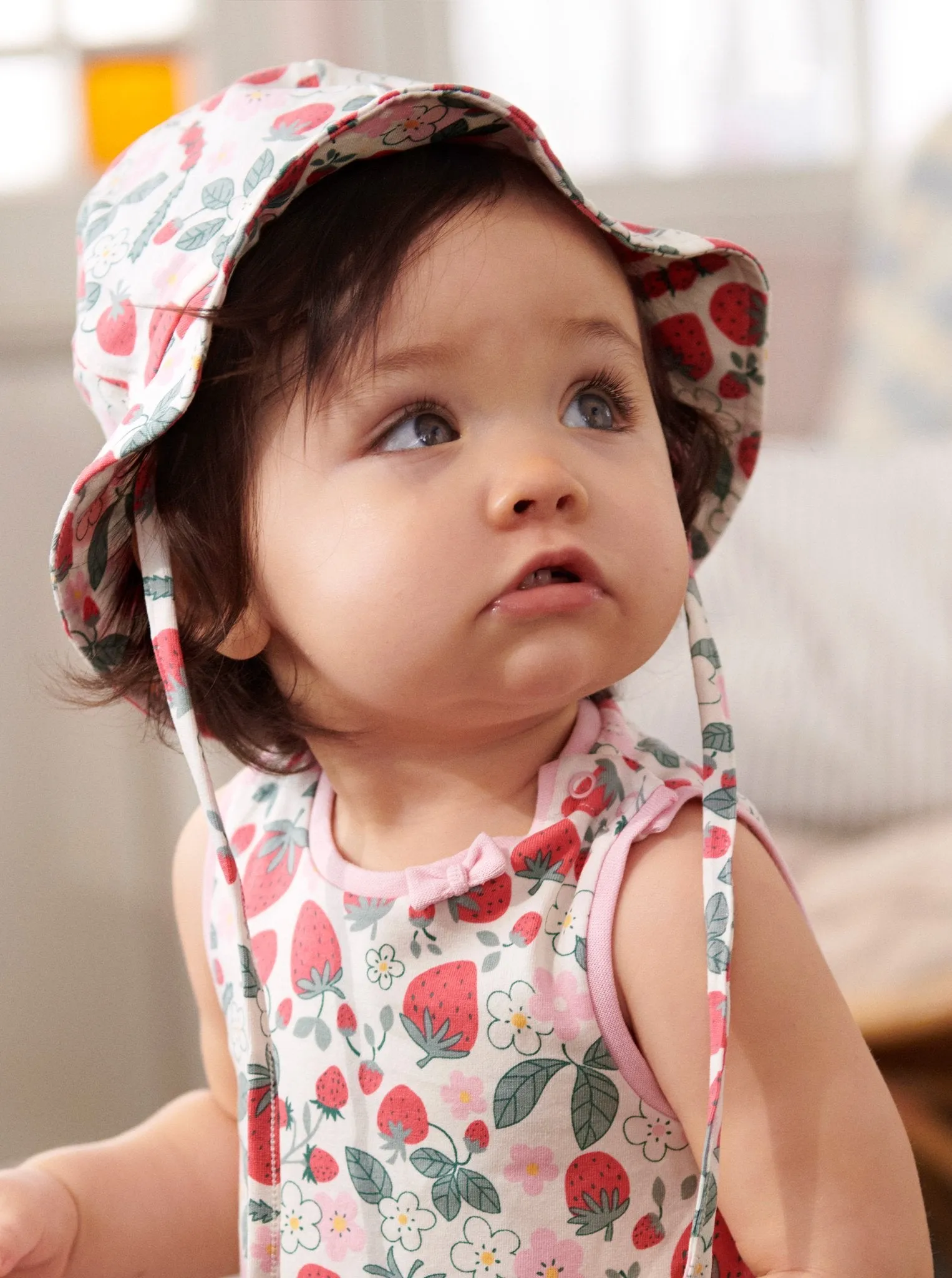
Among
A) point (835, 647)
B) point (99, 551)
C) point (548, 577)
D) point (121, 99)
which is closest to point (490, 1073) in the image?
point (548, 577)

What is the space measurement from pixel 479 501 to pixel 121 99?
134 cm

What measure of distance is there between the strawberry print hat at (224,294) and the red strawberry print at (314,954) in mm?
49

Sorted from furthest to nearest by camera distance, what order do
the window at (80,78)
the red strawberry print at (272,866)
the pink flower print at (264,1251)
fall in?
the window at (80,78)
the red strawberry print at (272,866)
the pink flower print at (264,1251)

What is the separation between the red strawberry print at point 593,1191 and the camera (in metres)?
0.68

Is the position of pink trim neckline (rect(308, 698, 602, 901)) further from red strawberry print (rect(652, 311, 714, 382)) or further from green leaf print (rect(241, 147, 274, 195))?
green leaf print (rect(241, 147, 274, 195))

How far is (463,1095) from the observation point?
683mm

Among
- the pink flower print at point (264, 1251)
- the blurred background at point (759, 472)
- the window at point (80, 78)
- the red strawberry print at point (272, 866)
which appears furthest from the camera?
the window at point (80, 78)

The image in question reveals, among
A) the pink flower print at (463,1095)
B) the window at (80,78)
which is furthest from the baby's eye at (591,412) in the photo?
the window at (80,78)

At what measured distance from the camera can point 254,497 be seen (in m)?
0.70

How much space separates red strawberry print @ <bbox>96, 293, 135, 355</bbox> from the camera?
71 cm

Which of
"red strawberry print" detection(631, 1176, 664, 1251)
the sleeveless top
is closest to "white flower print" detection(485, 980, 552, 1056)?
the sleeveless top

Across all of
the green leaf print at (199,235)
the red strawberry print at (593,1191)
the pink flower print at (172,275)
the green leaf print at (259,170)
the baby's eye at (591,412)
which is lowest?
the red strawberry print at (593,1191)

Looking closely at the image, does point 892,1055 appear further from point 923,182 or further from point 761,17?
point 761,17

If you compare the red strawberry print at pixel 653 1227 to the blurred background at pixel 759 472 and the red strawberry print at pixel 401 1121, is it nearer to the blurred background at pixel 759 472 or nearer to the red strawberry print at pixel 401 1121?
the red strawberry print at pixel 401 1121
